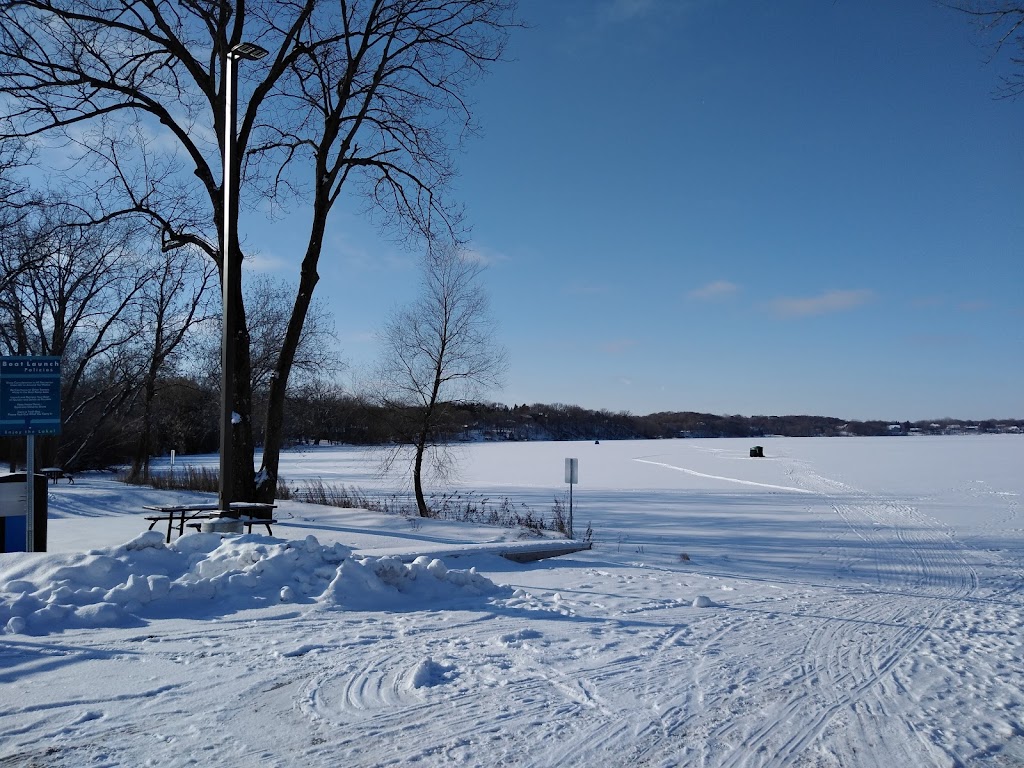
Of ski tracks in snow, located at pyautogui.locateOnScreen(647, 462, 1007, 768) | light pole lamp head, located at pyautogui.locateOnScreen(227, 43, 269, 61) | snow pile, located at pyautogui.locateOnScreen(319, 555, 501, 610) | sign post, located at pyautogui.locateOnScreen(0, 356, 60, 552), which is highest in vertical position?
light pole lamp head, located at pyautogui.locateOnScreen(227, 43, 269, 61)

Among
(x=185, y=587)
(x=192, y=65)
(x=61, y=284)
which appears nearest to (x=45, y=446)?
(x=61, y=284)

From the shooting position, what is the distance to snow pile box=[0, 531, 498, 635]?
621 cm

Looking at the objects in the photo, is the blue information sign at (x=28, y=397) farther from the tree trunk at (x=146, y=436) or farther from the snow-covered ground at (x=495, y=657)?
the tree trunk at (x=146, y=436)

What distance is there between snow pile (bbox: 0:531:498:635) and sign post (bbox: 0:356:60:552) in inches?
93.1

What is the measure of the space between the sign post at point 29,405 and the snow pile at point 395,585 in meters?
4.63

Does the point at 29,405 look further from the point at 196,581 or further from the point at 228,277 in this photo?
the point at 196,581

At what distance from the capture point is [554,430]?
109m

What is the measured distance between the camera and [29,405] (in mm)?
9602

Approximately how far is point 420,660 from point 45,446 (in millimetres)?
26188

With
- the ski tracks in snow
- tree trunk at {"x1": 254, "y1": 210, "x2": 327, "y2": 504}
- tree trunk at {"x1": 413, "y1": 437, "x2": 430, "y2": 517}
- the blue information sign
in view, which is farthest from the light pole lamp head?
tree trunk at {"x1": 413, "y1": 437, "x2": 430, "y2": 517}

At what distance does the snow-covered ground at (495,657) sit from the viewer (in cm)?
388

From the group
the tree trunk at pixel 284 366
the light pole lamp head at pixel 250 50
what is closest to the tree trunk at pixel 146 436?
the tree trunk at pixel 284 366

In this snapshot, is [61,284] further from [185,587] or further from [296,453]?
[296,453]

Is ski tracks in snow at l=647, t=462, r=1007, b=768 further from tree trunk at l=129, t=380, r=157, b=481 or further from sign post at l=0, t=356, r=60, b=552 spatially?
tree trunk at l=129, t=380, r=157, b=481
